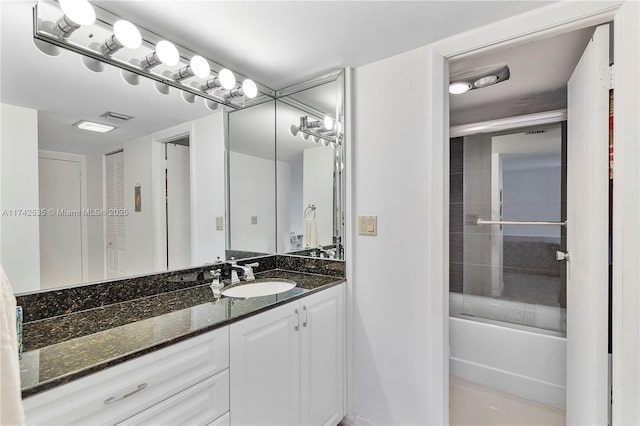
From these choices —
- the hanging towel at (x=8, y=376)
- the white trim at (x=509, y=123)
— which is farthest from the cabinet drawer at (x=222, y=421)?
the white trim at (x=509, y=123)

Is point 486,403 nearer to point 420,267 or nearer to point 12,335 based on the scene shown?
point 420,267

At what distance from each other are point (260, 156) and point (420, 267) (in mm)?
1310

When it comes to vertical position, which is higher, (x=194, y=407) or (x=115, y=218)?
(x=115, y=218)

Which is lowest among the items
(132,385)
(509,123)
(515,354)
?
(515,354)

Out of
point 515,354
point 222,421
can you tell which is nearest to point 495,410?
point 515,354

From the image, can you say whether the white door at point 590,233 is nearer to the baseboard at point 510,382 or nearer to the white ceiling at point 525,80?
the white ceiling at point 525,80

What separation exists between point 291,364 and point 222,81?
59.8 inches

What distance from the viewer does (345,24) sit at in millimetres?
1360

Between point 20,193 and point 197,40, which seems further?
point 197,40

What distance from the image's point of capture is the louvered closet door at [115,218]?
1.36 meters

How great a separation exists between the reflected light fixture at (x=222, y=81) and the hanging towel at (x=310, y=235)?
37.7 inches

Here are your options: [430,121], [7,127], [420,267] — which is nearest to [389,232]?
[420,267]

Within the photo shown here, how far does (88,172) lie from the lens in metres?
1.29

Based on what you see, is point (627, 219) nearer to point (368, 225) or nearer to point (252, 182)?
point (368, 225)
